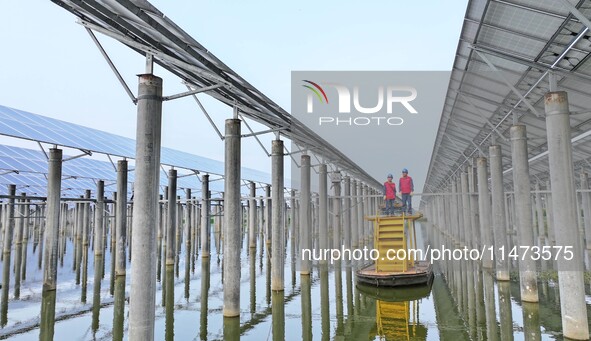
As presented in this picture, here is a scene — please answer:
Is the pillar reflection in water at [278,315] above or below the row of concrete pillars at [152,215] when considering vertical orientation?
below

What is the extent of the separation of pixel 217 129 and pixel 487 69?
336 inches

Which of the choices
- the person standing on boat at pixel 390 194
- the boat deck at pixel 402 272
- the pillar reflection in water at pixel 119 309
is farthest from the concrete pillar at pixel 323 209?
the pillar reflection in water at pixel 119 309

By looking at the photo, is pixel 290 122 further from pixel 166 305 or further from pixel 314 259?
pixel 314 259

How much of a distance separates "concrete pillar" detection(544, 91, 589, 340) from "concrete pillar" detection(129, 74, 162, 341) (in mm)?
8588

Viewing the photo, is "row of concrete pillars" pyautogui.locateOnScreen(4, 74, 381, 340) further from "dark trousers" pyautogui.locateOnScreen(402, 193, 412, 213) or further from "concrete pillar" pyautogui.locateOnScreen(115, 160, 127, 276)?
"dark trousers" pyautogui.locateOnScreen(402, 193, 412, 213)

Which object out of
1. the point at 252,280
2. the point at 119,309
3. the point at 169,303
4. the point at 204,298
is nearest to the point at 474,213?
the point at 252,280

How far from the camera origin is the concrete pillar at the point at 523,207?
40.6 ft

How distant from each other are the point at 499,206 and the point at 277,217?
28.5 ft

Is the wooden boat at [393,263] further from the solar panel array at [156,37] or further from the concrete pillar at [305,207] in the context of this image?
the solar panel array at [156,37]

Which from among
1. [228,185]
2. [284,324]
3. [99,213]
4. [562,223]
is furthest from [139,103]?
[99,213]

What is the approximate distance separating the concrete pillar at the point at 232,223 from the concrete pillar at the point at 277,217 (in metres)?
3.04

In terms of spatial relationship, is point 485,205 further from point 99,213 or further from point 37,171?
point 37,171

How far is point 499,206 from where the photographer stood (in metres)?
15.9

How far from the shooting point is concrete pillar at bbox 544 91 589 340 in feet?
28.9
